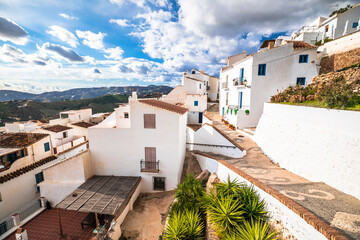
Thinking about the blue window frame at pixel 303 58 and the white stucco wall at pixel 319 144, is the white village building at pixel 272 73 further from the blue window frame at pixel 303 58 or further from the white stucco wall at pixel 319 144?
the white stucco wall at pixel 319 144

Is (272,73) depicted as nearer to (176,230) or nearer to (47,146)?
(176,230)

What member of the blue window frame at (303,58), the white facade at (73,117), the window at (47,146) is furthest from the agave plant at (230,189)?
the white facade at (73,117)

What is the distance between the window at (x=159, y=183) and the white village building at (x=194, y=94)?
580 inches

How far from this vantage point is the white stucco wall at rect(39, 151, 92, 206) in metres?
11.6

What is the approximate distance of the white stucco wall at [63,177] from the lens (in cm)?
1160

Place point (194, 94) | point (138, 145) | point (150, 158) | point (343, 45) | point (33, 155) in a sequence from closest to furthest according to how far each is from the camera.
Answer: point (138, 145), point (150, 158), point (33, 155), point (343, 45), point (194, 94)

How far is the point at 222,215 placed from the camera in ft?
18.5

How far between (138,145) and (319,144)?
1155cm

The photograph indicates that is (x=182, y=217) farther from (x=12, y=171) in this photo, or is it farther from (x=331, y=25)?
(x=331, y=25)

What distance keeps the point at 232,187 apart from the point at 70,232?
10520 mm

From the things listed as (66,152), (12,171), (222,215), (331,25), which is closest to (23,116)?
(66,152)

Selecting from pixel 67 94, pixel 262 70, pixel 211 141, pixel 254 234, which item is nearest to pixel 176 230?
pixel 254 234

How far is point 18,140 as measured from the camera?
1470 centimetres

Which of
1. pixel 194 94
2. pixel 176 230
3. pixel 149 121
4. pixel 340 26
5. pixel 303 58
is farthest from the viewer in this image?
Result: pixel 194 94
